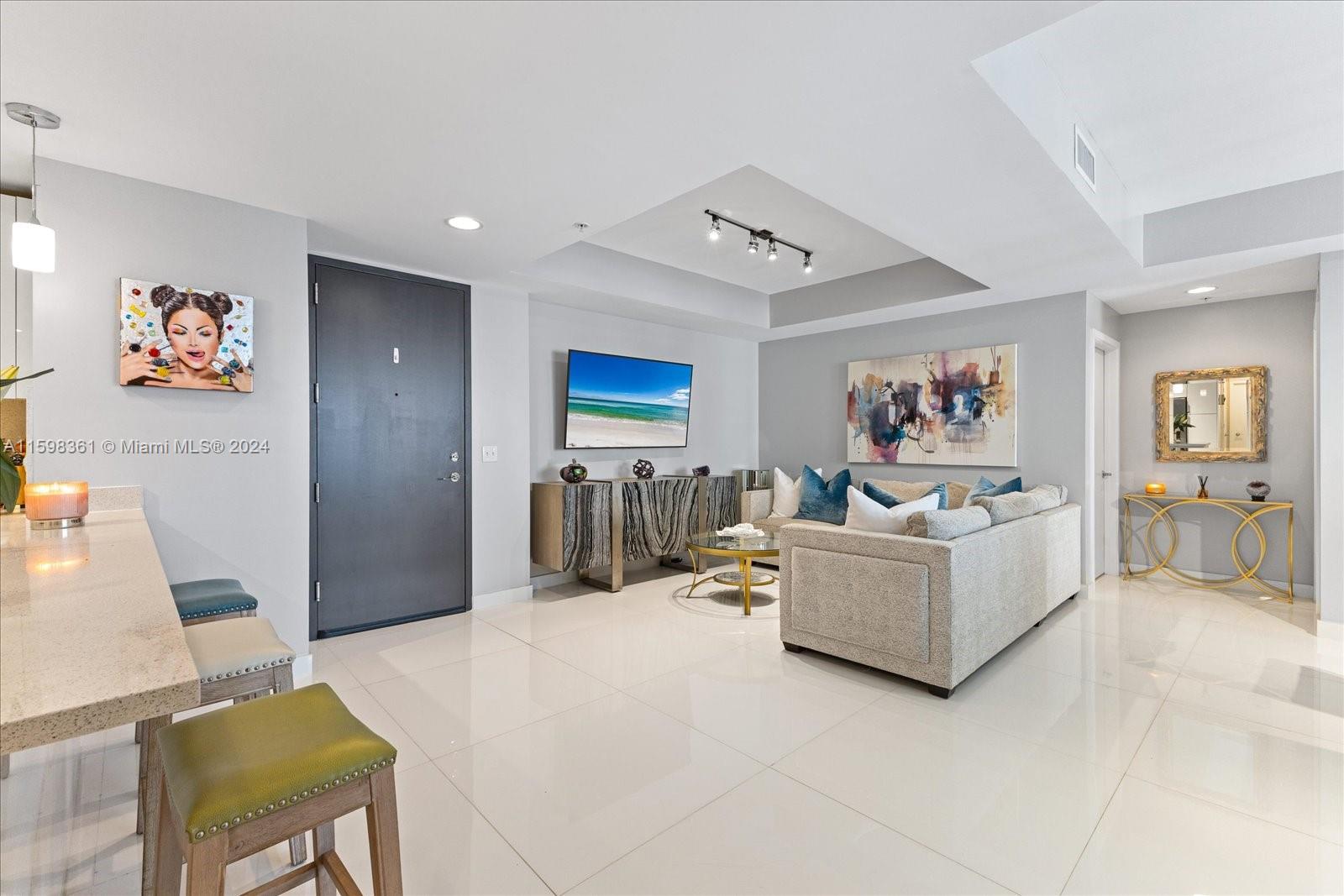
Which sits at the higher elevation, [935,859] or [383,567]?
[383,567]

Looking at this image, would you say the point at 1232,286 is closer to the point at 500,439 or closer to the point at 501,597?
the point at 500,439

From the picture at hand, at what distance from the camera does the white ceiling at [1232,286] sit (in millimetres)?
4020

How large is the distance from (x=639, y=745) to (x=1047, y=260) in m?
3.68

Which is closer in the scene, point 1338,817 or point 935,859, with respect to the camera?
point 935,859

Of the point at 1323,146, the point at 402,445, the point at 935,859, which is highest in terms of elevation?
the point at 1323,146

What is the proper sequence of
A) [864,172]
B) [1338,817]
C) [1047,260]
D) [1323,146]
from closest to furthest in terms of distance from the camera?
[1338,817] < [864,172] < [1323,146] < [1047,260]

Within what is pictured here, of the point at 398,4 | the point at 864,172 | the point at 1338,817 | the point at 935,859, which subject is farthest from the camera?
the point at 864,172

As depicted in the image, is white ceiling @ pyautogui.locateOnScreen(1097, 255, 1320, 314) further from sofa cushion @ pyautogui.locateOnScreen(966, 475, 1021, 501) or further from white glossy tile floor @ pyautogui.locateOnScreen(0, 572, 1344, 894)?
white glossy tile floor @ pyautogui.locateOnScreen(0, 572, 1344, 894)

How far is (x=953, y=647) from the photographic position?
279cm

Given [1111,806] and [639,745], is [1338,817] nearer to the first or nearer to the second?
[1111,806]

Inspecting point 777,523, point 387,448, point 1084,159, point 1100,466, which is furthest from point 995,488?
point 387,448

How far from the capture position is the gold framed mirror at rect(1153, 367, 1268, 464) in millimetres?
4770

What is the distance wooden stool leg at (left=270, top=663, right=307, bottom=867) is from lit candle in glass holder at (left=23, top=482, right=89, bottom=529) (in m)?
1.19

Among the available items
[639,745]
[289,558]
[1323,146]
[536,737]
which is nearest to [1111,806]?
[639,745]
